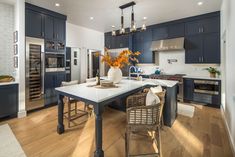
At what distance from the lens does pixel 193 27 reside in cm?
428

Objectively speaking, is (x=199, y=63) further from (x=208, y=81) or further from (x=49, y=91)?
(x=49, y=91)

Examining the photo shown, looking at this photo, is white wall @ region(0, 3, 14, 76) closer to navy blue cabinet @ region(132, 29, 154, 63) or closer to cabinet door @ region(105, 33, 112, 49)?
cabinet door @ region(105, 33, 112, 49)

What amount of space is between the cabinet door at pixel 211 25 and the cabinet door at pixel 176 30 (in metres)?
0.61

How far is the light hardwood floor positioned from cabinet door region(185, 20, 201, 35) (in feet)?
8.83

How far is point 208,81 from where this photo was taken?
387 centimetres

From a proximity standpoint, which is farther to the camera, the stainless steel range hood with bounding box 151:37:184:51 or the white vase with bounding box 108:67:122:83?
the stainless steel range hood with bounding box 151:37:184:51

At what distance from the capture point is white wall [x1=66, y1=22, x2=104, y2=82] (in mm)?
5023

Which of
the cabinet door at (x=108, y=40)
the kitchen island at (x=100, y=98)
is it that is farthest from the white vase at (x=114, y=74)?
the cabinet door at (x=108, y=40)

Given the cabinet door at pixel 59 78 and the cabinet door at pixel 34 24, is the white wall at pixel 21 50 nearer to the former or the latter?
the cabinet door at pixel 34 24

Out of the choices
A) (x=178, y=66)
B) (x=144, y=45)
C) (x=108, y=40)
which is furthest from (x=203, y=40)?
(x=108, y=40)

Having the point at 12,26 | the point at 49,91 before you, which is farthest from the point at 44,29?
the point at 49,91

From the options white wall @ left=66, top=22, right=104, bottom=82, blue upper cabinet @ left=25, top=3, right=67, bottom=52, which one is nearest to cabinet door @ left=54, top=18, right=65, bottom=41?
blue upper cabinet @ left=25, top=3, right=67, bottom=52

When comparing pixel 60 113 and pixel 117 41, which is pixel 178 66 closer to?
pixel 117 41

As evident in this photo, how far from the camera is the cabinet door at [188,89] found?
420 cm
